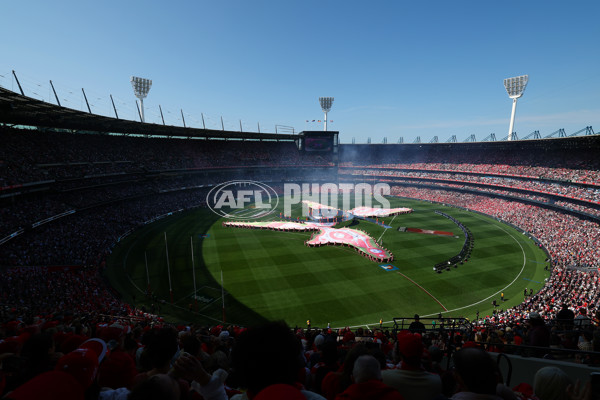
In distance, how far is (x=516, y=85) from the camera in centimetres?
6994

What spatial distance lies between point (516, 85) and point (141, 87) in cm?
8938

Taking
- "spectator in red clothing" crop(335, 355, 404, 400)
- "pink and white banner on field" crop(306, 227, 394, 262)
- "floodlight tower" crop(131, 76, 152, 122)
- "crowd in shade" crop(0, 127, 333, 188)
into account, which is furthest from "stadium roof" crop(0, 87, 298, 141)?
"spectator in red clothing" crop(335, 355, 404, 400)

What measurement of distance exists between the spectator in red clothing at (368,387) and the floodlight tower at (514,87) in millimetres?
84691

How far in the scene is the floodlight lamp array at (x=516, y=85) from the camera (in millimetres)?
68188

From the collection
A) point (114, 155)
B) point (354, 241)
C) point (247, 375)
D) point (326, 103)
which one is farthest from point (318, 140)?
point (247, 375)

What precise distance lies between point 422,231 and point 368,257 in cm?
1571

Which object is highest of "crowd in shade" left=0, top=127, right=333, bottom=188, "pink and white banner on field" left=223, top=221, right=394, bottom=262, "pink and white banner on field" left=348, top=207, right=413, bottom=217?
"crowd in shade" left=0, top=127, right=333, bottom=188

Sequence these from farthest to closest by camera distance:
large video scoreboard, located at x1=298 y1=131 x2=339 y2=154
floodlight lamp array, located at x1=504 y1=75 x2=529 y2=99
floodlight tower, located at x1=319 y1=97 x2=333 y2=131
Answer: floodlight tower, located at x1=319 y1=97 x2=333 y2=131, large video scoreboard, located at x1=298 y1=131 x2=339 y2=154, floodlight lamp array, located at x1=504 y1=75 x2=529 y2=99

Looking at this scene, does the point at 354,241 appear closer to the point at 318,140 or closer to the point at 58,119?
the point at 58,119

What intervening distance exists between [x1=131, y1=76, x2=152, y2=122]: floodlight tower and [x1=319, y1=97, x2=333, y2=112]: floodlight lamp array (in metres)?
58.8

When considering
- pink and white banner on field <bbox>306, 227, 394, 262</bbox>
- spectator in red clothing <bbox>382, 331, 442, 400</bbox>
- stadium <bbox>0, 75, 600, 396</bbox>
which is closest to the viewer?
spectator in red clothing <bbox>382, 331, 442, 400</bbox>

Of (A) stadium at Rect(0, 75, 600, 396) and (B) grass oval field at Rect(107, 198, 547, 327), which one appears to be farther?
(B) grass oval field at Rect(107, 198, 547, 327)

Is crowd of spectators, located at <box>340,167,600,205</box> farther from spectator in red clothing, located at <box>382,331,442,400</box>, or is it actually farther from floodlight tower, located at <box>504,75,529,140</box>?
spectator in red clothing, located at <box>382,331,442,400</box>

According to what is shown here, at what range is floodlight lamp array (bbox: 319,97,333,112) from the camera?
10838 cm
